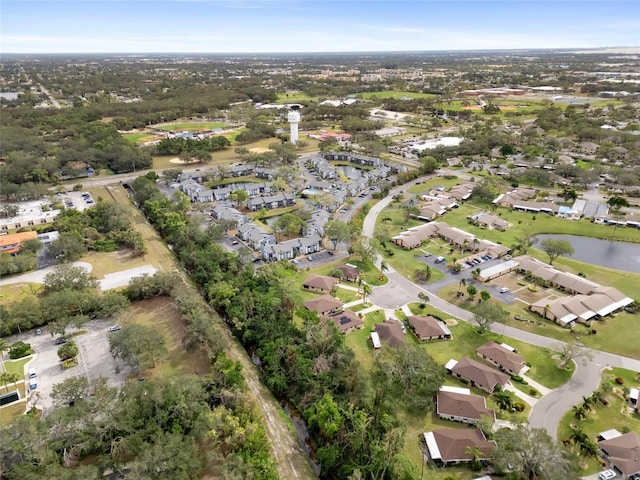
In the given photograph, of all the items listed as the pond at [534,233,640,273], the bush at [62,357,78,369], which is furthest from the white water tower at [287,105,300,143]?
the bush at [62,357,78,369]

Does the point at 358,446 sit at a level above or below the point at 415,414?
above

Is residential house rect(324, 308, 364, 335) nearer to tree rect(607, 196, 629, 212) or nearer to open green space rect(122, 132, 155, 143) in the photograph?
tree rect(607, 196, 629, 212)

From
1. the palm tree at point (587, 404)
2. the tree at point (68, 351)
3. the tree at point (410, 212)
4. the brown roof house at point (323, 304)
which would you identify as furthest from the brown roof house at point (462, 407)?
the tree at point (410, 212)

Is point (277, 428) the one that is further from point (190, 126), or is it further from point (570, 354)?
point (190, 126)

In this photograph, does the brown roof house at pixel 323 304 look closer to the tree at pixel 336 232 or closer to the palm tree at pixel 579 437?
the tree at pixel 336 232

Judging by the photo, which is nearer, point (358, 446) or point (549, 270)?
point (358, 446)

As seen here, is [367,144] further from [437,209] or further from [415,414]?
[415,414]

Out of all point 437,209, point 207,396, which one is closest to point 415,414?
point 207,396
